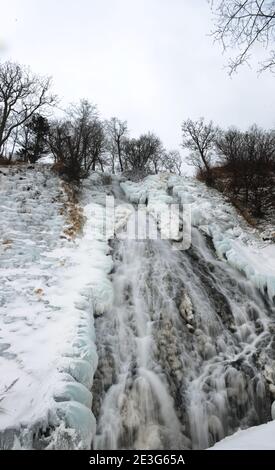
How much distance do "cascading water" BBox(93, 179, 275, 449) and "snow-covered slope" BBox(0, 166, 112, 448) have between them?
51cm

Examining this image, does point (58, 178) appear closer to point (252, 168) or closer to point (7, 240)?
point (7, 240)

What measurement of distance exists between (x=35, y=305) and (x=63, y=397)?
223 centimetres

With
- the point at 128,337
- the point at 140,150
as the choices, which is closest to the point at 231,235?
the point at 128,337

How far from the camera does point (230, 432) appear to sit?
446 centimetres

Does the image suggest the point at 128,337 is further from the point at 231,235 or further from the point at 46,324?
the point at 231,235

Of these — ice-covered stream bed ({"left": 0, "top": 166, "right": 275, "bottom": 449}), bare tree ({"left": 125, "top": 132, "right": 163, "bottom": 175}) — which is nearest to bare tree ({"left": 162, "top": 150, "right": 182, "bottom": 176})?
bare tree ({"left": 125, "top": 132, "right": 163, "bottom": 175})

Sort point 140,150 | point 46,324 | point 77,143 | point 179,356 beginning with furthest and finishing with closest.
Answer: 1. point 140,150
2. point 77,143
3. point 179,356
4. point 46,324

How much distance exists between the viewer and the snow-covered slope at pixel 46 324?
11.4 ft

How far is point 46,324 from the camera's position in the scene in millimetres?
5168

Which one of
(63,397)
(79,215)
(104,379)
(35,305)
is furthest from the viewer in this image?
(79,215)

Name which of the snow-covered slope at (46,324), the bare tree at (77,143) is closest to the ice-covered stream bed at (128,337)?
the snow-covered slope at (46,324)

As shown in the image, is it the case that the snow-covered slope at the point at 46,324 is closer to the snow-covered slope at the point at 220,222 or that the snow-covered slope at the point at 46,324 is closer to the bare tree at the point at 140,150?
the snow-covered slope at the point at 220,222

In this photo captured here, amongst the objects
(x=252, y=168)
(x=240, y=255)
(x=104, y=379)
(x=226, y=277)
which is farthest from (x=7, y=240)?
(x=252, y=168)

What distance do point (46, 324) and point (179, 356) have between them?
7.61 feet
